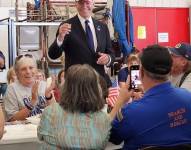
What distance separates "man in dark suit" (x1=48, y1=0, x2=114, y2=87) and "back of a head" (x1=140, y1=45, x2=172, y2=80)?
1.37 metres

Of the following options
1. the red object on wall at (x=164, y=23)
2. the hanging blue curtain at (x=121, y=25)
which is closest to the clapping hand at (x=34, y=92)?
the hanging blue curtain at (x=121, y=25)

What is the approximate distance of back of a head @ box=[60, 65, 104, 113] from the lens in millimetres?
2062

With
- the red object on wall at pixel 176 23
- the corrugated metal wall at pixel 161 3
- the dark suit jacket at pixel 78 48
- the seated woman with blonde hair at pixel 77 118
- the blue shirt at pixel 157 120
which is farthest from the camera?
the red object on wall at pixel 176 23

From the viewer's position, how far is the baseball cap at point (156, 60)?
6.53 feet

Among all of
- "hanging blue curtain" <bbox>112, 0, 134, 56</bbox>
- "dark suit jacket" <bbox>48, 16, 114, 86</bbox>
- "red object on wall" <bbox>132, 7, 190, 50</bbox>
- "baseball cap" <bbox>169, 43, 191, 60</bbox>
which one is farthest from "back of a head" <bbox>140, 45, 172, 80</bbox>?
"red object on wall" <bbox>132, 7, 190, 50</bbox>

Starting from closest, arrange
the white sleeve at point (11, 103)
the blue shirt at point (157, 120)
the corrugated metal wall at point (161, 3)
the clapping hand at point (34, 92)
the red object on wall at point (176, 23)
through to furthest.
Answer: the blue shirt at point (157, 120)
the clapping hand at point (34, 92)
the white sleeve at point (11, 103)
the corrugated metal wall at point (161, 3)
the red object on wall at point (176, 23)

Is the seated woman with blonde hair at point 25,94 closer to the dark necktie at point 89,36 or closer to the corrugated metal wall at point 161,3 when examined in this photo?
the dark necktie at point 89,36

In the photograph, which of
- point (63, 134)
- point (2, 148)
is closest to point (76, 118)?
point (63, 134)

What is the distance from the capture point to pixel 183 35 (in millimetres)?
9078

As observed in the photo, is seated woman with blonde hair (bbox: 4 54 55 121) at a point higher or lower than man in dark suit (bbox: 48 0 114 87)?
lower

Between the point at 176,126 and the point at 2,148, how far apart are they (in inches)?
44.0

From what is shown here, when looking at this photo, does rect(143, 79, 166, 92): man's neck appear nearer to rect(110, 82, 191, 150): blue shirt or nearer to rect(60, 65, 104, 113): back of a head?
rect(110, 82, 191, 150): blue shirt

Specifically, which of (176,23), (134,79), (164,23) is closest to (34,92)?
(134,79)

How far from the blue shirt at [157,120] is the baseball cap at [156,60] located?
9cm
